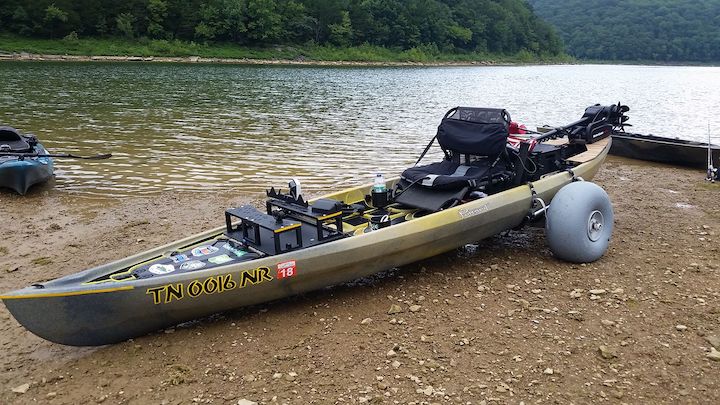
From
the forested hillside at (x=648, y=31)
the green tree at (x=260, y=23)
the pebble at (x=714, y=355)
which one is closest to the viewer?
the pebble at (x=714, y=355)

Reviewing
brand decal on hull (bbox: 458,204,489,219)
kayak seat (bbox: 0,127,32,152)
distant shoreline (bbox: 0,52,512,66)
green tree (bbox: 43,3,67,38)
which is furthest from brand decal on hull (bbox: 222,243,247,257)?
green tree (bbox: 43,3,67,38)

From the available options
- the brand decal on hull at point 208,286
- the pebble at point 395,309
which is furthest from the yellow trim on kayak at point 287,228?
the pebble at point 395,309

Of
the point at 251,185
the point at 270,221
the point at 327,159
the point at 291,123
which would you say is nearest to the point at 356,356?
the point at 270,221

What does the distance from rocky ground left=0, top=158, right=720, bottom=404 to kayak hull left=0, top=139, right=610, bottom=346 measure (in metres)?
0.30

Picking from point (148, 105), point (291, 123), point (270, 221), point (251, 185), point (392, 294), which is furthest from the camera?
point (148, 105)

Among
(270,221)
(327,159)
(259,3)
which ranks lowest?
(327,159)

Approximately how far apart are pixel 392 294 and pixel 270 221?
1.62 m

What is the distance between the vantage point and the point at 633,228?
27.7 feet

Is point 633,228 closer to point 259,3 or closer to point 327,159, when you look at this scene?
point 327,159

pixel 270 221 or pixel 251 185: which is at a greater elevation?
pixel 270 221

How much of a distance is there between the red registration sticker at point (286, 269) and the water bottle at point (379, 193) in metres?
2.11

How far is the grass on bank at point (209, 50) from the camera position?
63500mm

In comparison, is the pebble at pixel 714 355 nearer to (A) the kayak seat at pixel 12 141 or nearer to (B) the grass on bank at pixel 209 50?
(A) the kayak seat at pixel 12 141

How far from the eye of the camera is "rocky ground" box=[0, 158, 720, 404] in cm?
452
